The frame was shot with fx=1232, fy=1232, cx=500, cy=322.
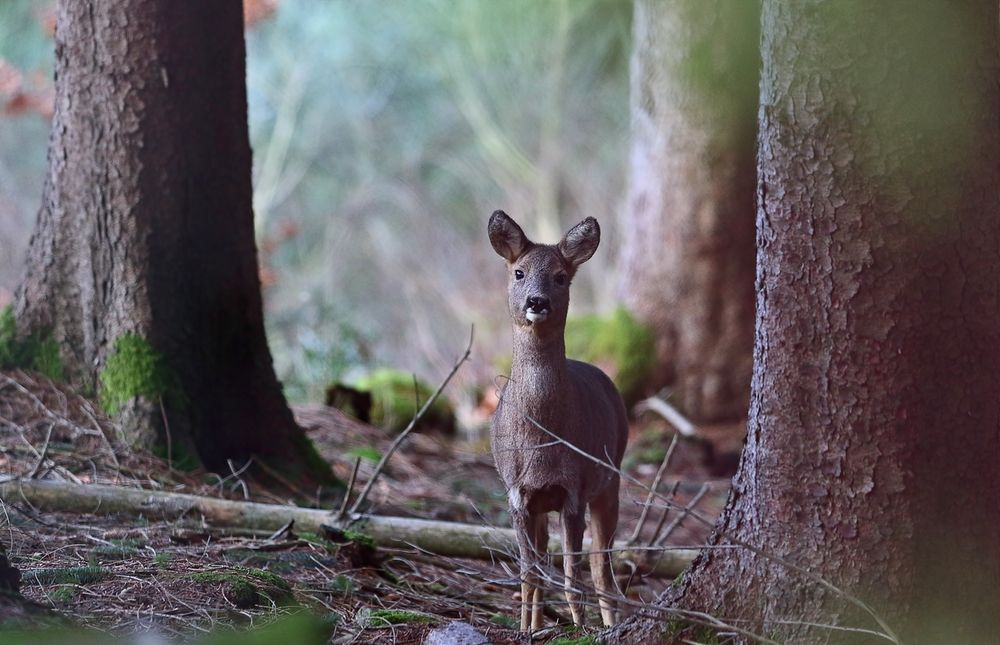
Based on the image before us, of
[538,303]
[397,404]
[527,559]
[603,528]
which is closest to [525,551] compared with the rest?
[527,559]

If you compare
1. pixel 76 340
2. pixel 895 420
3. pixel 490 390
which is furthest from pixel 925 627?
pixel 490 390

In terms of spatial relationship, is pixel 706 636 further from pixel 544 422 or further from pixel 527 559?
pixel 544 422

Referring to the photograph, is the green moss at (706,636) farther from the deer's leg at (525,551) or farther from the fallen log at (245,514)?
the fallen log at (245,514)

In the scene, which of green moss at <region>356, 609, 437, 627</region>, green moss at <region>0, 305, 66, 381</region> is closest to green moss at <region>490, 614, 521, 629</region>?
green moss at <region>356, 609, 437, 627</region>

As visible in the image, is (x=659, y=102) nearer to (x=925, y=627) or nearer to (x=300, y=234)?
(x=925, y=627)

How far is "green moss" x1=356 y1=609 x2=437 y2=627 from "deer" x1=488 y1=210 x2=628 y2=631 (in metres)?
0.40

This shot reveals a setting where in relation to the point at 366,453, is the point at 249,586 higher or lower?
lower

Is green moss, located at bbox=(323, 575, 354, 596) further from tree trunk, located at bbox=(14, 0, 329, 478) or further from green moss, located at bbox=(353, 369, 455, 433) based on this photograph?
green moss, located at bbox=(353, 369, 455, 433)

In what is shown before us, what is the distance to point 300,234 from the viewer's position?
2062cm

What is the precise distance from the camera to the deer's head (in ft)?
15.7

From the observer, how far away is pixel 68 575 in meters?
4.29

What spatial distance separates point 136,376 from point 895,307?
3803mm

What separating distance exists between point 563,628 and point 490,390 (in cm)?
787

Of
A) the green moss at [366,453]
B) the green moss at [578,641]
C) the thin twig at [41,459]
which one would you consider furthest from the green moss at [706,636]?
the green moss at [366,453]
